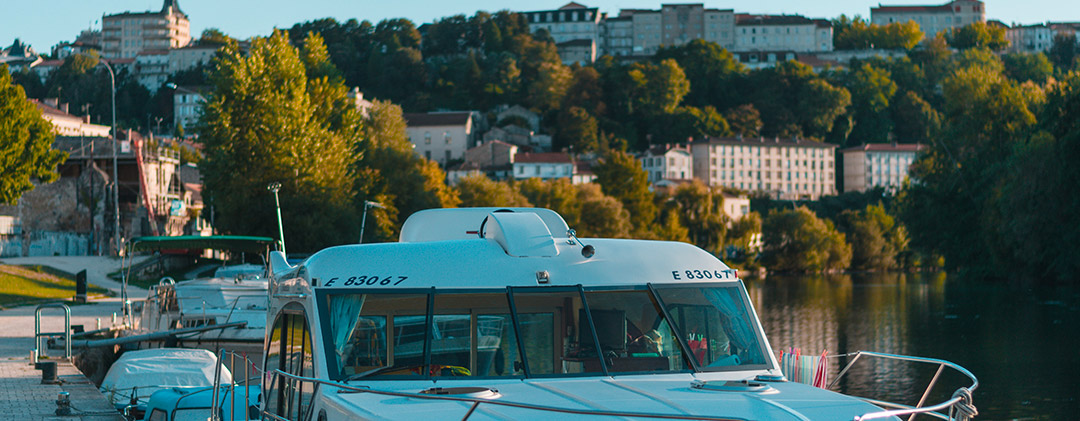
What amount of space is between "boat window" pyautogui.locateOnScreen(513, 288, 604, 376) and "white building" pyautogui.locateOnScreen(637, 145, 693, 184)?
161752 millimetres

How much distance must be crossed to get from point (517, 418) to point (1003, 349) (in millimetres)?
35442

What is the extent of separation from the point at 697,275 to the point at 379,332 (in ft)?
7.73

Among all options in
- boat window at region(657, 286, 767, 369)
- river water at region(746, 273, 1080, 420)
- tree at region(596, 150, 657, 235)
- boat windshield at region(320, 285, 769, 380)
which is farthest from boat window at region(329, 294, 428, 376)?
tree at region(596, 150, 657, 235)

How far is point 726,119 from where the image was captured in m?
196

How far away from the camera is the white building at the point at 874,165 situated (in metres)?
196

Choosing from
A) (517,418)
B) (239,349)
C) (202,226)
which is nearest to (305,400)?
(517,418)

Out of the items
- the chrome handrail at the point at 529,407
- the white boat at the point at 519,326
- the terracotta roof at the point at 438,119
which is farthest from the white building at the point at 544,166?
the chrome handrail at the point at 529,407

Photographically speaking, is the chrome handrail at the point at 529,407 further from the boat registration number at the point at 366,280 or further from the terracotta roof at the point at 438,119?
the terracotta roof at the point at 438,119

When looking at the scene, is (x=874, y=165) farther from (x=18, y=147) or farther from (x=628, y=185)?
(x=18, y=147)

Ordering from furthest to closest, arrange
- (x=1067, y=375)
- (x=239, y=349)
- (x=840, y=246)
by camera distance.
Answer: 1. (x=840, y=246)
2. (x=1067, y=375)
3. (x=239, y=349)

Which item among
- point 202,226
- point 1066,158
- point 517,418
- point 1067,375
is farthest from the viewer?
point 202,226

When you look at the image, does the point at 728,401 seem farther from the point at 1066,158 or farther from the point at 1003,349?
the point at 1066,158

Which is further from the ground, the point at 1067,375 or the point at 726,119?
the point at 726,119

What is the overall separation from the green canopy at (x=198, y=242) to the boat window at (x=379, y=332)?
20.5m
